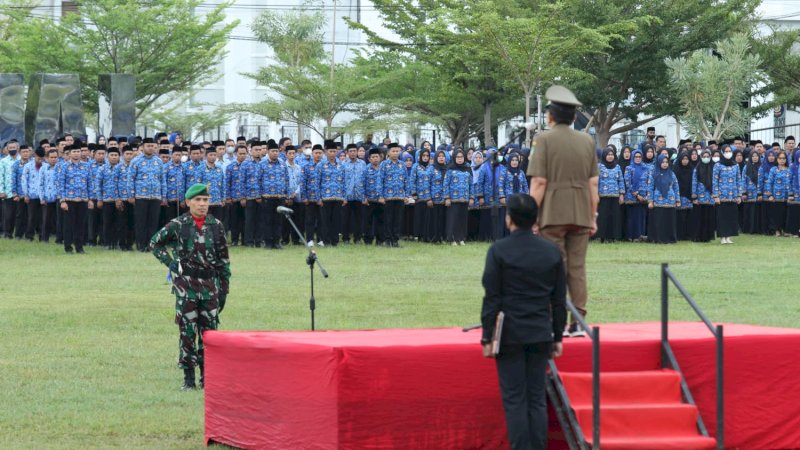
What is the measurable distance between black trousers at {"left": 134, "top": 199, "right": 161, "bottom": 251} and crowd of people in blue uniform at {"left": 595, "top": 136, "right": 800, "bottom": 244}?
836 cm

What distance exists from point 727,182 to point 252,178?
30.9ft

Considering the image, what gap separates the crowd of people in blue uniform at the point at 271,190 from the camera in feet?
88.1

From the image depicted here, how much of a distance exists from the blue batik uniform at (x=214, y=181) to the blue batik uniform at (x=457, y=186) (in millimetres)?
4254

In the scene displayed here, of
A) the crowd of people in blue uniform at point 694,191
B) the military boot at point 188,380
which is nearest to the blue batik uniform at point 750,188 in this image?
the crowd of people in blue uniform at point 694,191

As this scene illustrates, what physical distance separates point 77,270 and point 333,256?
176 inches

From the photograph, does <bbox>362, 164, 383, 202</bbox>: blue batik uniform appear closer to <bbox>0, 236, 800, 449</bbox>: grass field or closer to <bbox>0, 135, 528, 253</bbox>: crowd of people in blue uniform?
<bbox>0, 135, 528, 253</bbox>: crowd of people in blue uniform

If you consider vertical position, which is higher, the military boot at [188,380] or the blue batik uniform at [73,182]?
the blue batik uniform at [73,182]

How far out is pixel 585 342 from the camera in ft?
32.7

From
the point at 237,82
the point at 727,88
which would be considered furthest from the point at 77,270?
the point at 237,82

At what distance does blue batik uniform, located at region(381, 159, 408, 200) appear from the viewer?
27728 mm

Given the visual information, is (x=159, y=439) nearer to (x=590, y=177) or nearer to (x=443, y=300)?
(x=590, y=177)

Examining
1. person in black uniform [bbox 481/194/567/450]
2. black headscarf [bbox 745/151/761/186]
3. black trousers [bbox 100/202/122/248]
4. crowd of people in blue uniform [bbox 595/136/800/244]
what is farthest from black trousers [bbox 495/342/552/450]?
black headscarf [bbox 745/151/761/186]

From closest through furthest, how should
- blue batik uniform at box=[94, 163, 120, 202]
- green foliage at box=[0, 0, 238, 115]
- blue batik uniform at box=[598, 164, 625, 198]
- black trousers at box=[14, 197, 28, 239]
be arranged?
blue batik uniform at box=[94, 163, 120, 202], blue batik uniform at box=[598, 164, 625, 198], black trousers at box=[14, 197, 28, 239], green foliage at box=[0, 0, 238, 115]

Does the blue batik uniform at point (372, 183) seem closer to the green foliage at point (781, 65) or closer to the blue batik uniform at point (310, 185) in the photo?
the blue batik uniform at point (310, 185)
